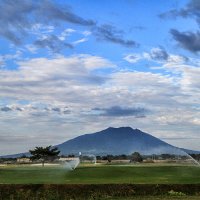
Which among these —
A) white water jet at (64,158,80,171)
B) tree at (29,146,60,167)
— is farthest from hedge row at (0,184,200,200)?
tree at (29,146,60,167)

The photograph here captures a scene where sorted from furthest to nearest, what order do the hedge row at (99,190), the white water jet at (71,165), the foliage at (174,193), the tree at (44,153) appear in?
the tree at (44,153) < the white water jet at (71,165) < the hedge row at (99,190) < the foliage at (174,193)

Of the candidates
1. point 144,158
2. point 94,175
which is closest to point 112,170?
point 94,175

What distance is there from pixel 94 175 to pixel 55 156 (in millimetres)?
72422

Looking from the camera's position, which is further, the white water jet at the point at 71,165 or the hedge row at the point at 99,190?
the white water jet at the point at 71,165

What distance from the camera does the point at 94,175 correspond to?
55188 mm

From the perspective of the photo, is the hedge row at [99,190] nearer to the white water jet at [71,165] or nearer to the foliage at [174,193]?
the foliage at [174,193]

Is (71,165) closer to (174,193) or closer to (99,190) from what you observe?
(99,190)

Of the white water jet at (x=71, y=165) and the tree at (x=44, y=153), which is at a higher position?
the tree at (x=44, y=153)

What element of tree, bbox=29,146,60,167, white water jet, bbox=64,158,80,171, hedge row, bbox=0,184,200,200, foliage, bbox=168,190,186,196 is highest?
tree, bbox=29,146,60,167

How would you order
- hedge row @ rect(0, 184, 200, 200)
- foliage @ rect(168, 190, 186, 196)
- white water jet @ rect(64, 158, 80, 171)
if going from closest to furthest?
1. foliage @ rect(168, 190, 186, 196)
2. hedge row @ rect(0, 184, 200, 200)
3. white water jet @ rect(64, 158, 80, 171)

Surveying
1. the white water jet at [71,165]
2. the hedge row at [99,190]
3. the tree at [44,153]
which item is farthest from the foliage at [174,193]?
the tree at [44,153]

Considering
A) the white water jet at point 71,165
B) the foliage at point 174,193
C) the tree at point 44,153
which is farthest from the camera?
the tree at point 44,153

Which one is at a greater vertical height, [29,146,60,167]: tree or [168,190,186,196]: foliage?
[29,146,60,167]: tree

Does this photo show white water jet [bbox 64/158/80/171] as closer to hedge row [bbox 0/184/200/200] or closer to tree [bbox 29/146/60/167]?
hedge row [bbox 0/184/200/200]
